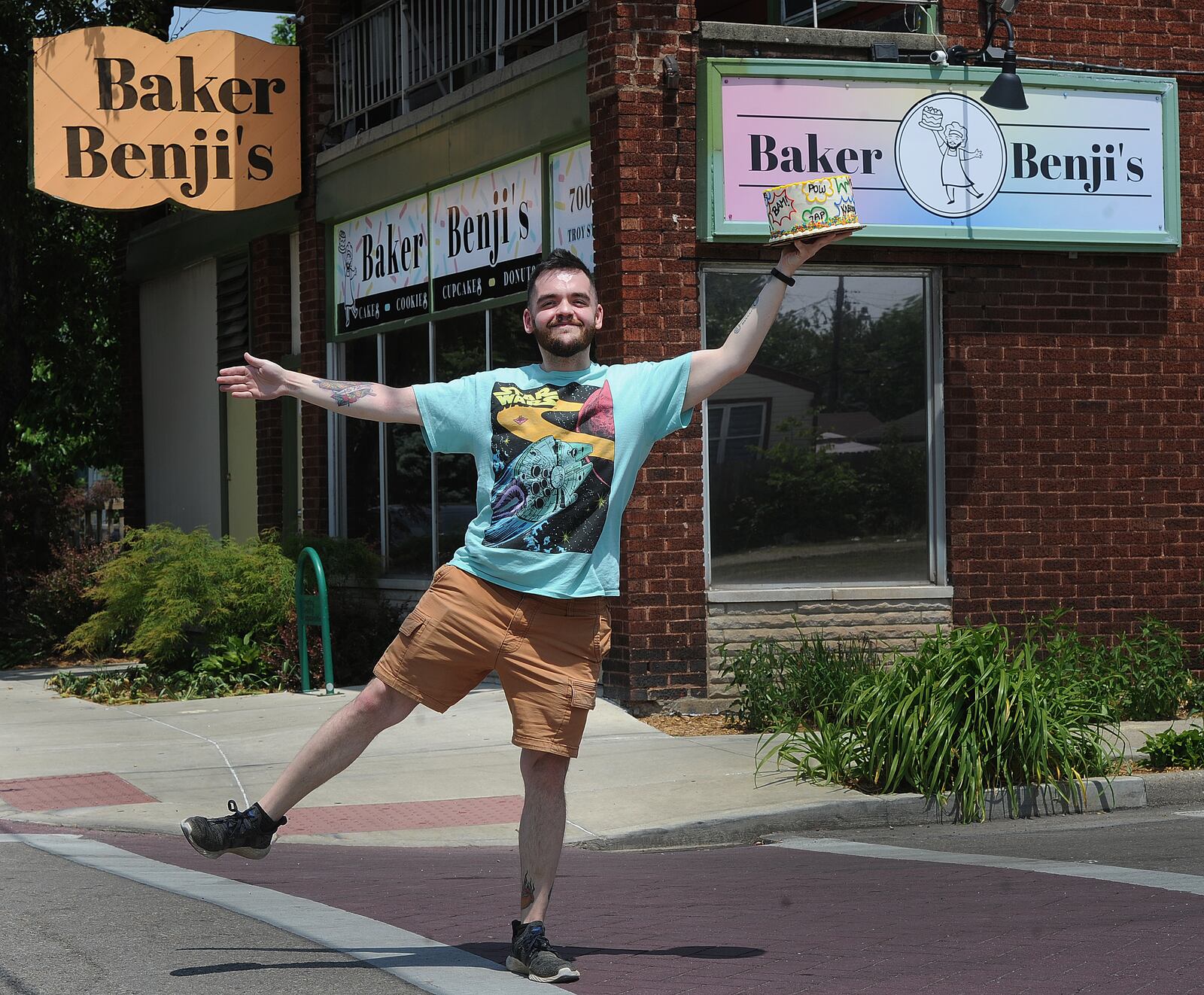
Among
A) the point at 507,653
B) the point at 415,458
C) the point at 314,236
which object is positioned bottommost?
the point at 507,653

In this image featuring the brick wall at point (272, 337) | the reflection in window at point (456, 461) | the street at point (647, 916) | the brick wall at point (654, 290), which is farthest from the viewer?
the brick wall at point (272, 337)

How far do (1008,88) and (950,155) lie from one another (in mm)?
618

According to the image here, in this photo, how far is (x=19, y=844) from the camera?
7648 millimetres

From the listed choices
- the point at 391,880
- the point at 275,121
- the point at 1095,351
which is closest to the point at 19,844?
the point at 391,880

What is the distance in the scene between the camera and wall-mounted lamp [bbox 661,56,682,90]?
11.4m

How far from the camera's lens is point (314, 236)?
16219 millimetres

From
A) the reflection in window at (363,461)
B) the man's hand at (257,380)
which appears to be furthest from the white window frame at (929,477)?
the man's hand at (257,380)

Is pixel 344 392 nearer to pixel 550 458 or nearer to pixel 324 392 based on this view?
pixel 324 392

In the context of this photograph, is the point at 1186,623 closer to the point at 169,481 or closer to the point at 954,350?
the point at 954,350

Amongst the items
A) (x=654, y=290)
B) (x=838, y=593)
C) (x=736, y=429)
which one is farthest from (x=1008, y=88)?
(x=838, y=593)

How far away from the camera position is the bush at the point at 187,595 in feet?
43.4

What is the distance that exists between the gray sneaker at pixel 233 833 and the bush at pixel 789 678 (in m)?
5.07

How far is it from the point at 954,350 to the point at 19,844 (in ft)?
24.4

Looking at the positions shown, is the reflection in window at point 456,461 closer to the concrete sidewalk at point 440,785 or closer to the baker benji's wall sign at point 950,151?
the concrete sidewalk at point 440,785
